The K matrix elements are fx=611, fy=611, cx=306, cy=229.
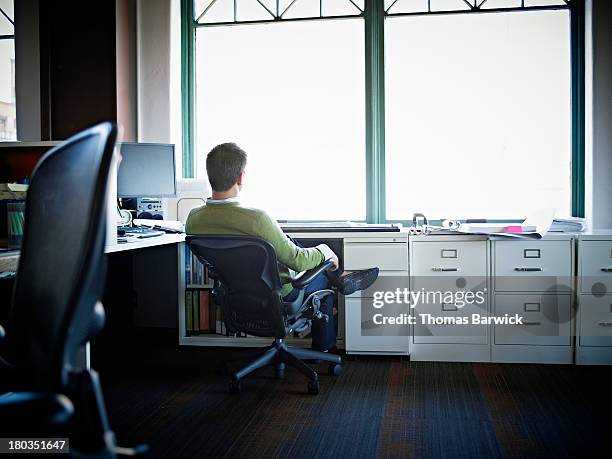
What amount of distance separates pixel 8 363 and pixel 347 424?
144 centimetres

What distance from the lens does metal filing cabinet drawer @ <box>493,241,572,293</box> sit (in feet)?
11.0

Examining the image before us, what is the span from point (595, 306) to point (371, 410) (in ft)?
4.96

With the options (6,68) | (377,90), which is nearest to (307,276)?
(377,90)

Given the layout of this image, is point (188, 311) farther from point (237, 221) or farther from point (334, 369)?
point (237, 221)

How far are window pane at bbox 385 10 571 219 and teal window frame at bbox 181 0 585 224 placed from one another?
0.04 meters

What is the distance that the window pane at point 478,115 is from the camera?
3895 millimetres

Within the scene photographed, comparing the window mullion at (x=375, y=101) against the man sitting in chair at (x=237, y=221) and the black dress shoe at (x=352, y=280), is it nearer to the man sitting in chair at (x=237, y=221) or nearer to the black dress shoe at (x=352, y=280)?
the black dress shoe at (x=352, y=280)

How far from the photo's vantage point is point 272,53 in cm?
421

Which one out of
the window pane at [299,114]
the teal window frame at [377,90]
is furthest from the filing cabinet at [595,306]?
the window pane at [299,114]

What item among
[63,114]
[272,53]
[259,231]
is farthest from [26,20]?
[259,231]

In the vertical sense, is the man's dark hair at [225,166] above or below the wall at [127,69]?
below

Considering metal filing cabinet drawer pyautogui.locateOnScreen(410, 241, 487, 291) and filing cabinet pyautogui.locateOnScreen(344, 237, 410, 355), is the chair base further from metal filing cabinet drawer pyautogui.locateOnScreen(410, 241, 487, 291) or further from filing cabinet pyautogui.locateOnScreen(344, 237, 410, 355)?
metal filing cabinet drawer pyautogui.locateOnScreen(410, 241, 487, 291)

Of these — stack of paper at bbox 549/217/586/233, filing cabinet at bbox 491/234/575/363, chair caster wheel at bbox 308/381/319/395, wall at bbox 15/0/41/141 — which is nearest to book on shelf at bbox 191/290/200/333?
chair caster wheel at bbox 308/381/319/395

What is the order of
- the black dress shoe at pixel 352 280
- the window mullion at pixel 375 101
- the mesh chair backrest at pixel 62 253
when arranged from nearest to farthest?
1. the mesh chair backrest at pixel 62 253
2. the black dress shoe at pixel 352 280
3. the window mullion at pixel 375 101
